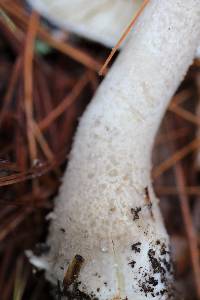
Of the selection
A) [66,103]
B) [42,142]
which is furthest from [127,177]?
[66,103]

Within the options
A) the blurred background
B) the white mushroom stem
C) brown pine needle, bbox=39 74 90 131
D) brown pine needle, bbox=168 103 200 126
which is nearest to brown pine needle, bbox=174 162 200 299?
the blurred background

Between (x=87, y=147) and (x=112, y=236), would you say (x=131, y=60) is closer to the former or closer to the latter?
(x=87, y=147)

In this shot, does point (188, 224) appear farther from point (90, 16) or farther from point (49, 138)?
point (90, 16)

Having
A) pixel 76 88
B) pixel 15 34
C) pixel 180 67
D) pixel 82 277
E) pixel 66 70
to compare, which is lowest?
pixel 82 277

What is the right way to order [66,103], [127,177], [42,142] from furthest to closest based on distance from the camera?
[66,103] < [42,142] < [127,177]

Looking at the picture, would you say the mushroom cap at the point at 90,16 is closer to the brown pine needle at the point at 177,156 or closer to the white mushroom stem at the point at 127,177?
the white mushroom stem at the point at 127,177

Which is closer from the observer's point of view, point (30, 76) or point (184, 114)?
point (30, 76)

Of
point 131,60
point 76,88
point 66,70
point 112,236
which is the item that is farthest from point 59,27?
point 112,236
